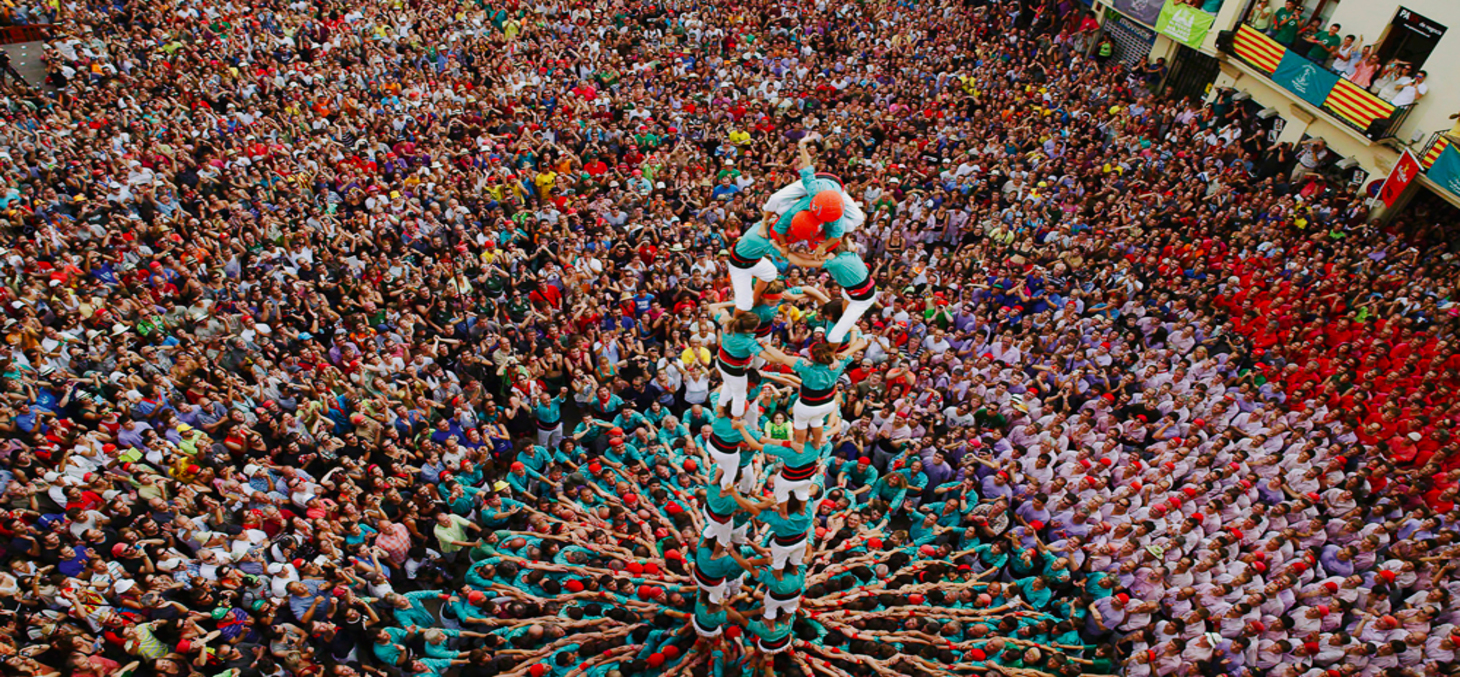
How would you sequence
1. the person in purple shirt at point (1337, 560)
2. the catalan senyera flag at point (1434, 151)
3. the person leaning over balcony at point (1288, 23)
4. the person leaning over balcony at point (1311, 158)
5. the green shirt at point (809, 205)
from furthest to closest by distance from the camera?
1. the person leaning over balcony at point (1288, 23)
2. the person leaning over balcony at point (1311, 158)
3. the catalan senyera flag at point (1434, 151)
4. the person in purple shirt at point (1337, 560)
5. the green shirt at point (809, 205)

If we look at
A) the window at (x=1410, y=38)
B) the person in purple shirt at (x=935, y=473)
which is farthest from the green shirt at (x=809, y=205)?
the window at (x=1410, y=38)

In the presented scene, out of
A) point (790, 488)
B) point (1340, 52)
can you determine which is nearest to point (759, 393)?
point (790, 488)

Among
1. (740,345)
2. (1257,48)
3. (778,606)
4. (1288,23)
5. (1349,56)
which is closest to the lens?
(740,345)

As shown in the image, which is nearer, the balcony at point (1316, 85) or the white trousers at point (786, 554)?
the white trousers at point (786, 554)

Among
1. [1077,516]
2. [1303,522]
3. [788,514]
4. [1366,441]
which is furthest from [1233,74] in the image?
[788,514]

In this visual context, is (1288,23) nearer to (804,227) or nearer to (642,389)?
(642,389)

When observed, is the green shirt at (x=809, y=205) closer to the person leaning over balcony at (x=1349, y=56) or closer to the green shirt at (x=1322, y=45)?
the person leaning over balcony at (x=1349, y=56)

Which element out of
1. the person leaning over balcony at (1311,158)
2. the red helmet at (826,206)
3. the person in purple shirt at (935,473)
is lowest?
the person in purple shirt at (935,473)

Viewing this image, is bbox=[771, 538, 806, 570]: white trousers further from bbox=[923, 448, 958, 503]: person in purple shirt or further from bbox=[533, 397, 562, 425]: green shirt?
bbox=[533, 397, 562, 425]: green shirt
